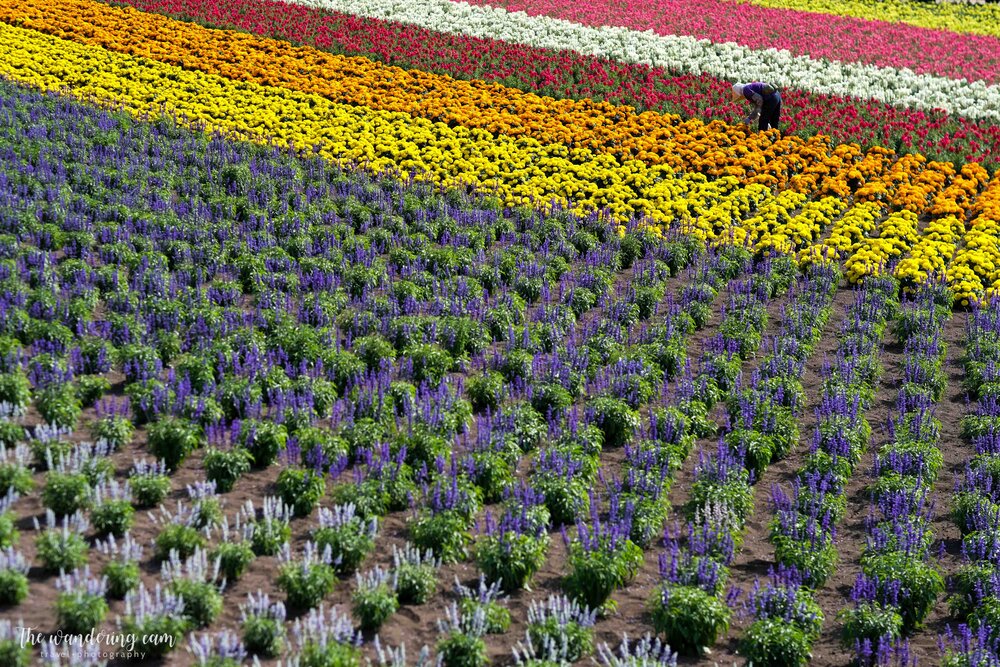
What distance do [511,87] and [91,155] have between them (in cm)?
876

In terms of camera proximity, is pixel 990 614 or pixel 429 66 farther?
pixel 429 66

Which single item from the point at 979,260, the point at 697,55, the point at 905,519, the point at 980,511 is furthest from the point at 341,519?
the point at 697,55

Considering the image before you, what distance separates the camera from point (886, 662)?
25.7 feet

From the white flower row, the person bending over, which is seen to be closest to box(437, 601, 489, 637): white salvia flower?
the person bending over

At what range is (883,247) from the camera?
51.9 ft

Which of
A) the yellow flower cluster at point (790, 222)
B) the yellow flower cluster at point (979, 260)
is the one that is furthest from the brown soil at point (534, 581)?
the yellow flower cluster at point (790, 222)

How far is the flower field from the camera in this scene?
7992 millimetres

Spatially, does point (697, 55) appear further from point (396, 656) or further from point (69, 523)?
point (396, 656)

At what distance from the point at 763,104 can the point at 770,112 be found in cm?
20

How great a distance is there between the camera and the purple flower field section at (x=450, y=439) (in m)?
7.91

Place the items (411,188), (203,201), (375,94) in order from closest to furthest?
1. (203,201)
2. (411,188)
3. (375,94)

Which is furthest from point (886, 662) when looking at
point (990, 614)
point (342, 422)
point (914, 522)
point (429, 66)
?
point (429, 66)

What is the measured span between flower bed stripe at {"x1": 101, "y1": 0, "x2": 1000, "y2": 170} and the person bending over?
37 centimetres

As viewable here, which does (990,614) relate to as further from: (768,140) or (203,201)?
(768,140)
